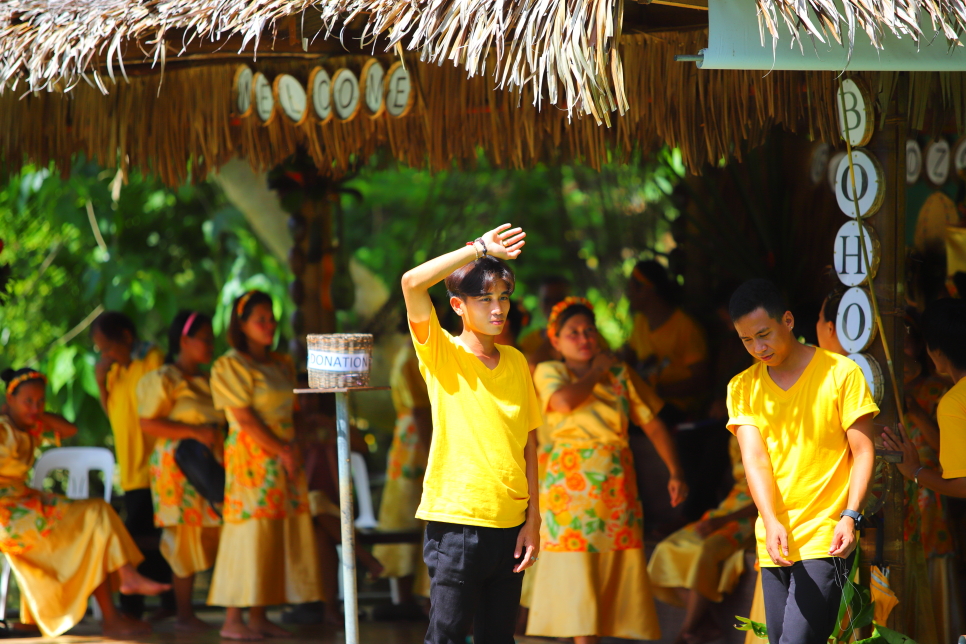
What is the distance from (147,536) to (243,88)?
2.39 meters

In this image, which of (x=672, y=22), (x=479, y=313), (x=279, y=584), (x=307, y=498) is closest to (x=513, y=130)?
(x=672, y=22)

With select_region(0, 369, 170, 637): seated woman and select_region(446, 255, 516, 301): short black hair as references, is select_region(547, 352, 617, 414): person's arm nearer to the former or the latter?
select_region(446, 255, 516, 301): short black hair

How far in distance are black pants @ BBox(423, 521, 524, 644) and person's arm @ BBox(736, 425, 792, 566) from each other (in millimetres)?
699

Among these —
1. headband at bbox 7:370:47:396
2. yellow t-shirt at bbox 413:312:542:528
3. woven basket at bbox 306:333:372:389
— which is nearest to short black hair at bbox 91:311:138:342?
headband at bbox 7:370:47:396

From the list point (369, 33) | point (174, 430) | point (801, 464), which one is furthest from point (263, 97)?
point (801, 464)

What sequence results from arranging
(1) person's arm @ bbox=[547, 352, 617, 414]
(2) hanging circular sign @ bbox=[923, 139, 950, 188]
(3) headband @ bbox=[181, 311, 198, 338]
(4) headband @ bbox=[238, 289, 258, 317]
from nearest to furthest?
(1) person's arm @ bbox=[547, 352, 617, 414]
(2) hanging circular sign @ bbox=[923, 139, 950, 188]
(4) headband @ bbox=[238, 289, 258, 317]
(3) headband @ bbox=[181, 311, 198, 338]

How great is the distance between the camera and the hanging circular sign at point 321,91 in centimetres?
458

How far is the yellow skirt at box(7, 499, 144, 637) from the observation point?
4914 millimetres

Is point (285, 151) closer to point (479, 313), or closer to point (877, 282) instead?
point (479, 313)

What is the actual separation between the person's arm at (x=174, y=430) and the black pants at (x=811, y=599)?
316 cm

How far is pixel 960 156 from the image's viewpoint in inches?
191

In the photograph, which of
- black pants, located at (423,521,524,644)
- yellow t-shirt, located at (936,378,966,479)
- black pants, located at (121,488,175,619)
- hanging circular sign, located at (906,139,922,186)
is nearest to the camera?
black pants, located at (423,521,524,644)

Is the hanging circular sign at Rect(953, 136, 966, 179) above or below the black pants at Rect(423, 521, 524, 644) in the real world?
above

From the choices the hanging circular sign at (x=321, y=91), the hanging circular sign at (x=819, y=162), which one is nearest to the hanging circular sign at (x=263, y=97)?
the hanging circular sign at (x=321, y=91)
